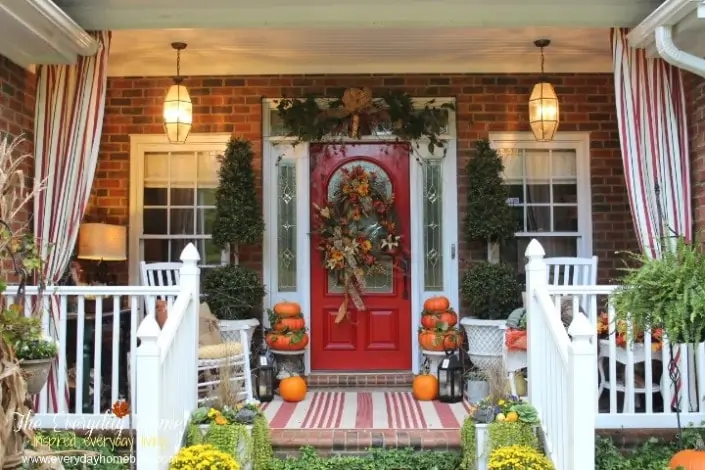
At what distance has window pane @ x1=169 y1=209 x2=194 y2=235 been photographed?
5.68 meters

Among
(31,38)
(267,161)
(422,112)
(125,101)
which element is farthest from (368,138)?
(31,38)

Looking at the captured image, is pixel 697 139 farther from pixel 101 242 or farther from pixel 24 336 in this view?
pixel 101 242

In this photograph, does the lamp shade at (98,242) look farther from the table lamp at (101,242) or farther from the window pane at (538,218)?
the window pane at (538,218)

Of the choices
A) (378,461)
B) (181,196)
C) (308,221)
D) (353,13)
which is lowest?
(378,461)

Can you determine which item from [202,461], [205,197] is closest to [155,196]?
[205,197]

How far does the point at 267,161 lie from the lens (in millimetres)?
5617

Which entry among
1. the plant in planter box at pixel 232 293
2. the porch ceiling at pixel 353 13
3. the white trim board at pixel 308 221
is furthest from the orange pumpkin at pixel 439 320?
the porch ceiling at pixel 353 13

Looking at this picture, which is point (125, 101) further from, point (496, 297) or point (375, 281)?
point (496, 297)

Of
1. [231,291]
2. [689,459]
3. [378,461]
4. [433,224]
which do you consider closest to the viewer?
[689,459]

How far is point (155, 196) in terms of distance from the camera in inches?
224

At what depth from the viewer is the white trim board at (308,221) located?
5.55 m

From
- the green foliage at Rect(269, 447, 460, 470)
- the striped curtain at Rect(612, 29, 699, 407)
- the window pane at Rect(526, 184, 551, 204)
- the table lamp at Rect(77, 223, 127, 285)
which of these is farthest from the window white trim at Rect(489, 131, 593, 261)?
the table lamp at Rect(77, 223, 127, 285)

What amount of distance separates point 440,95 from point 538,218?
1.35 meters

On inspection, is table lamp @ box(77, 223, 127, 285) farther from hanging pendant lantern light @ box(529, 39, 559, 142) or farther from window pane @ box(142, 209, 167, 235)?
hanging pendant lantern light @ box(529, 39, 559, 142)
